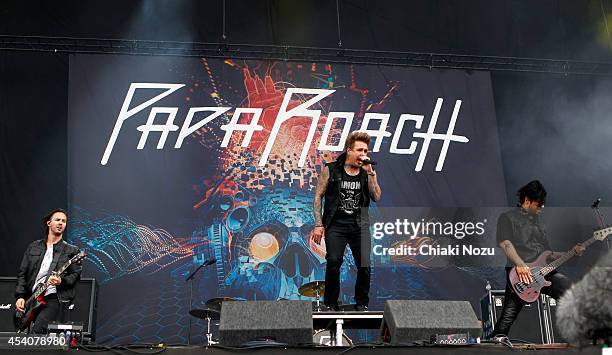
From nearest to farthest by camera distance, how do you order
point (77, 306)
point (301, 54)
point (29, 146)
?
point (77, 306), point (29, 146), point (301, 54)

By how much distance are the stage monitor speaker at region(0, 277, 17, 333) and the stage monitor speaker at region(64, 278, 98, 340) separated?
20.2 inches

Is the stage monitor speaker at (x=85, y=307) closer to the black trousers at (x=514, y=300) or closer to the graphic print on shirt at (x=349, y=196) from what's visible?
the graphic print on shirt at (x=349, y=196)

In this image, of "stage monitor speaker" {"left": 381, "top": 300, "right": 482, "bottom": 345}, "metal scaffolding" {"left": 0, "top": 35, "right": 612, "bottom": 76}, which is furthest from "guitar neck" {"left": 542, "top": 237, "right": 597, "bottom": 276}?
"metal scaffolding" {"left": 0, "top": 35, "right": 612, "bottom": 76}

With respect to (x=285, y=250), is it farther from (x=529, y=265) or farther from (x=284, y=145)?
(x=529, y=265)

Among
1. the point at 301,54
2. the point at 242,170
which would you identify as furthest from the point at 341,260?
the point at 301,54

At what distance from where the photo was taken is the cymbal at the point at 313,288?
276 inches

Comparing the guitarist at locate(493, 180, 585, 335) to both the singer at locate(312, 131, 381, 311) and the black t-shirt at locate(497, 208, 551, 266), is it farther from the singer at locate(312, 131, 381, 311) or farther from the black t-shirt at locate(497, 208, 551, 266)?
the singer at locate(312, 131, 381, 311)

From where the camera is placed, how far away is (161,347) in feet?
12.0

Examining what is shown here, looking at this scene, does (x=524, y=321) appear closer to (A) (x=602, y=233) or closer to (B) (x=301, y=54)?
(A) (x=602, y=233)

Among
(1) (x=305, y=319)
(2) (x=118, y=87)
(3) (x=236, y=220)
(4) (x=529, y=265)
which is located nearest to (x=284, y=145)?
(3) (x=236, y=220)

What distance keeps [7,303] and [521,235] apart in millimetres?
4786

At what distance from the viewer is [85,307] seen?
748 centimetres

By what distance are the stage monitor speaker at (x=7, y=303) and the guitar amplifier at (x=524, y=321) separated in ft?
14.6

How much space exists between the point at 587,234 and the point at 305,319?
3.90 m
